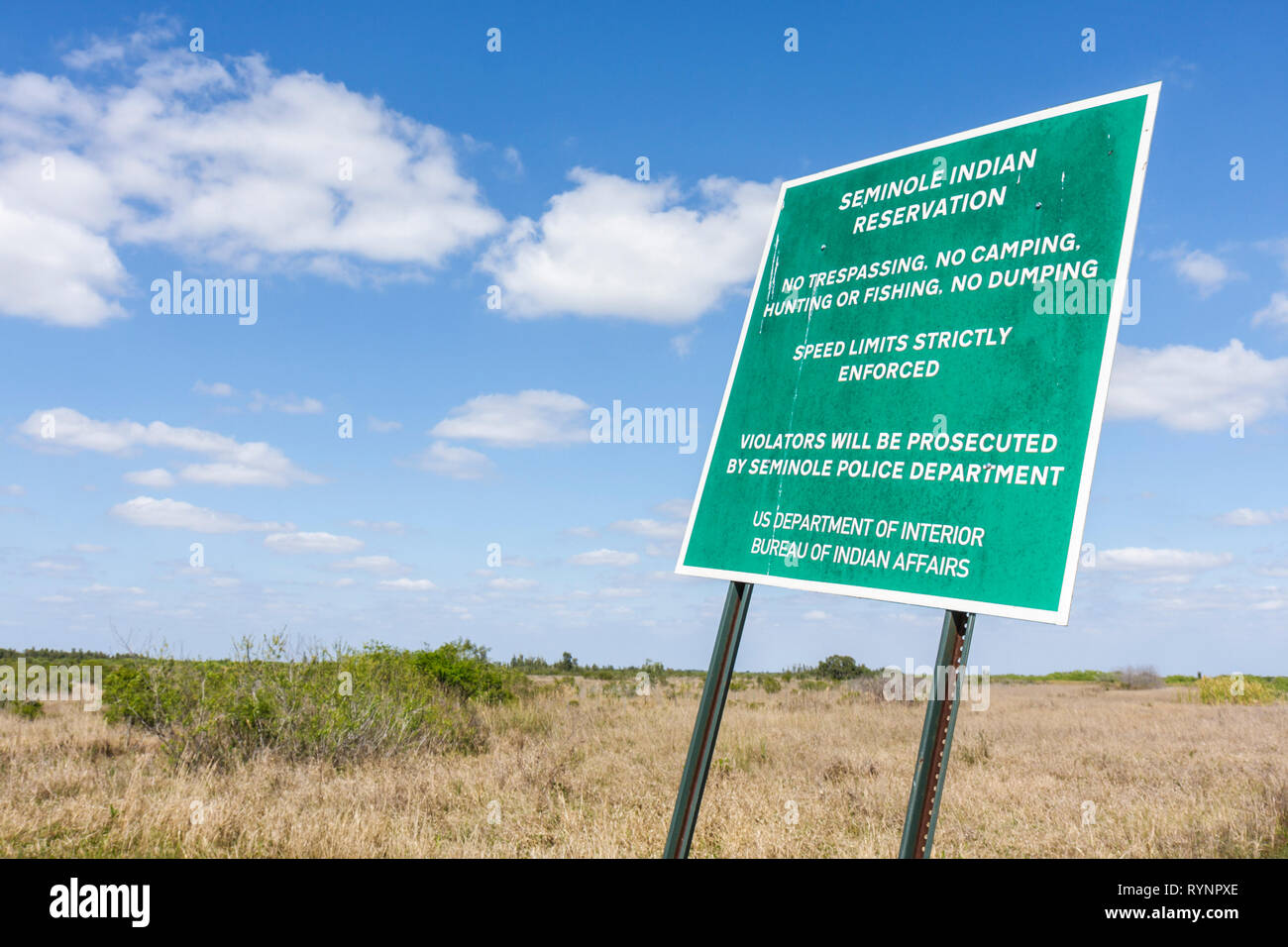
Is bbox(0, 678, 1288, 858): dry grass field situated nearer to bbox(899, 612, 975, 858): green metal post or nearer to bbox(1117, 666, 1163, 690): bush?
bbox(899, 612, 975, 858): green metal post

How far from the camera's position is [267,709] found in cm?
1166

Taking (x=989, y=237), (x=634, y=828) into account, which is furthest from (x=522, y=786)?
(x=989, y=237)

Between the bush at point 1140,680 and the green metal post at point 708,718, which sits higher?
the green metal post at point 708,718

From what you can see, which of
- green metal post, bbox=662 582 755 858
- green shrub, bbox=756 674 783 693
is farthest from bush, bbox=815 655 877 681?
green metal post, bbox=662 582 755 858

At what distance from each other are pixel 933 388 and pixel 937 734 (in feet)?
4.81

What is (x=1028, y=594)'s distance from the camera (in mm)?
3020

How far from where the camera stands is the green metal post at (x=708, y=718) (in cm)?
400

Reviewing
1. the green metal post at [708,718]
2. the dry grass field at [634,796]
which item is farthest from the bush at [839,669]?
the green metal post at [708,718]

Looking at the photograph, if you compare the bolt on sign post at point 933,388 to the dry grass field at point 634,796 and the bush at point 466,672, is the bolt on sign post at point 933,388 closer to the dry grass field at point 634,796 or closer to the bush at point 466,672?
the dry grass field at point 634,796

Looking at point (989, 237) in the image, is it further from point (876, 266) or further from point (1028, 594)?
point (1028, 594)

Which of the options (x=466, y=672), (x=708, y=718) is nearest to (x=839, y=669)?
(x=466, y=672)

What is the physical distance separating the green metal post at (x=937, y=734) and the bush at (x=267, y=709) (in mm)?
9883

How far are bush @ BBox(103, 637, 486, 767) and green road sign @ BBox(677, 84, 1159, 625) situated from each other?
913 cm
